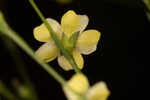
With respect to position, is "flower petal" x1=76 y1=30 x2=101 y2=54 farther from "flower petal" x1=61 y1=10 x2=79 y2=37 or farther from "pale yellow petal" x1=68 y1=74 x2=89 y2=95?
"pale yellow petal" x1=68 y1=74 x2=89 y2=95

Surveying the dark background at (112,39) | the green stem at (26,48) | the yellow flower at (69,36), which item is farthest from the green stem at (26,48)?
the dark background at (112,39)

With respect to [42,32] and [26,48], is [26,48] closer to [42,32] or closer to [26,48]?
[26,48]

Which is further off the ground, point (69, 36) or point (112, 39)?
point (69, 36)

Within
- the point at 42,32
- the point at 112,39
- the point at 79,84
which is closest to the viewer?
the point at 79,84

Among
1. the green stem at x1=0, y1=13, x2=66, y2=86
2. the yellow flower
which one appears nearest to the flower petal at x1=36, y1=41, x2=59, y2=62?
the yellow flower

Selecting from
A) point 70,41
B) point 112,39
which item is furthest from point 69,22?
point 112,39

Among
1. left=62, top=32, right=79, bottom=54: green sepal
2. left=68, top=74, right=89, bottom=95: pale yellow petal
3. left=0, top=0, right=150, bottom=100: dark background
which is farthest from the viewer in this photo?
left=0, top=0, right=150, bottom=100: dark background
